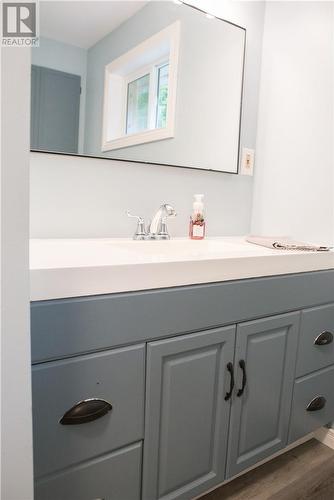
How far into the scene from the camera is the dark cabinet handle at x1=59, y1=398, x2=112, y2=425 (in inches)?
30.9

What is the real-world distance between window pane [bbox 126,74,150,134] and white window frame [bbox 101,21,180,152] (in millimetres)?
15

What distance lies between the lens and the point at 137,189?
4.75ft

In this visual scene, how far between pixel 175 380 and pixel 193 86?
118cm

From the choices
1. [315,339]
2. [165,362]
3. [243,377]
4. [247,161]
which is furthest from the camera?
[247,161]

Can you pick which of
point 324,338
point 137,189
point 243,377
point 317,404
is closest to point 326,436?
point 317,404

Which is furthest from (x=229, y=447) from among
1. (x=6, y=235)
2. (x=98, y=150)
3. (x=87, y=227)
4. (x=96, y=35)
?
(x=96, y=35)

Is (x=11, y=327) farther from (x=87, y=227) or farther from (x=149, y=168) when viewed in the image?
(x=149, y=168)

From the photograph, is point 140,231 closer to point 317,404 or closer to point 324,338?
point 324,338

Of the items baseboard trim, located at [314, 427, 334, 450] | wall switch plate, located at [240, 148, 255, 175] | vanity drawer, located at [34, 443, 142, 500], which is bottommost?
baseboard trim, located at [314, 427, 334, 450]

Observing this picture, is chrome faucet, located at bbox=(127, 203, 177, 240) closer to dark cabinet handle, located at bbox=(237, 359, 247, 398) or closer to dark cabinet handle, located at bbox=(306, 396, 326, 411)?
dark cabinet handle, located at bbox=(237, 359, 247, 398)

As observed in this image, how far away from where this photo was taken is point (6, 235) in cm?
52

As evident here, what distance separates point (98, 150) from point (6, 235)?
0.86 metres

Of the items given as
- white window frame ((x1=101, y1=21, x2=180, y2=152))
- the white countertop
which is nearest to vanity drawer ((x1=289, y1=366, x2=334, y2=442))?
the white countertop

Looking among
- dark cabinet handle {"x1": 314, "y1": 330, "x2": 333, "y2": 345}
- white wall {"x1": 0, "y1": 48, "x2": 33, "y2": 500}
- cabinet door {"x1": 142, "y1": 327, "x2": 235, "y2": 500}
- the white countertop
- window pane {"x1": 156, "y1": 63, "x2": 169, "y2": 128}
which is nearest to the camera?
white wall {"x1": 0, "y1": 48, "x2": 33, "y2": 500}
